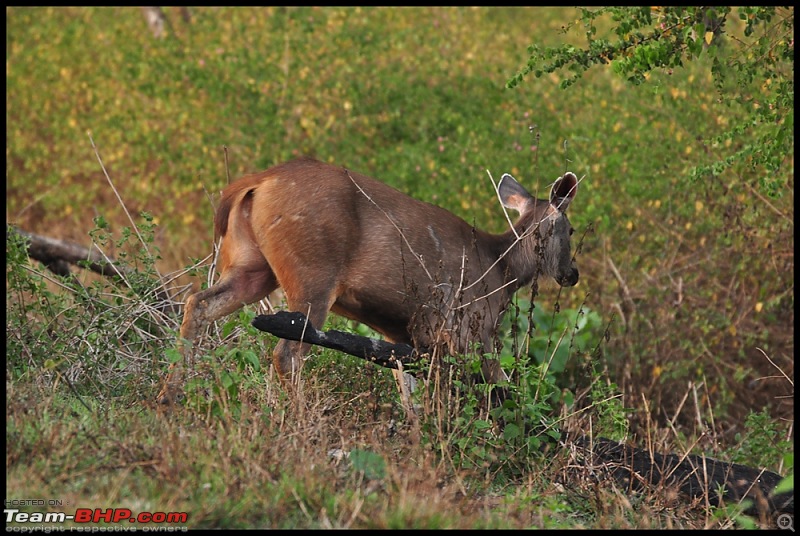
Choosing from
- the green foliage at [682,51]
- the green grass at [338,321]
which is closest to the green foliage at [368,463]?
the green grass at [338,321]

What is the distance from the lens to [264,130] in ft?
50.4

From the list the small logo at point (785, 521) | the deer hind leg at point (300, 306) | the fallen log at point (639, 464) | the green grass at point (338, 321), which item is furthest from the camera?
the deer hind leg at point (300, 306)

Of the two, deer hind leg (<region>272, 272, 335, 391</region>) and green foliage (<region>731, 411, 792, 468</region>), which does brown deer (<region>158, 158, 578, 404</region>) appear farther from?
green foliage (<region>731, 411, 792, 468</region>)

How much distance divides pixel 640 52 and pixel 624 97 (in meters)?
5.61

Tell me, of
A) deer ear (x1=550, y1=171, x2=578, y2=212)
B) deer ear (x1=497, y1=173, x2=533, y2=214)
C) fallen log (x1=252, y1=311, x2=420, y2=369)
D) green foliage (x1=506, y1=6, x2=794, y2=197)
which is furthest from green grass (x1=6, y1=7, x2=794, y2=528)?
green foliage (x1=506, y1=6, x2=794, y2=197)

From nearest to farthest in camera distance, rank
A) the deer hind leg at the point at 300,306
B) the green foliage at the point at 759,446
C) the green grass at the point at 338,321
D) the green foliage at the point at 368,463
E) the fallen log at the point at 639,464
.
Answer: the green grass at the point at 338,321, the green foliage at the point at 368,463, the fallen log at the point at 639,464, the deer hind leg at the point at 300,306, the green foliage at the point at 759,446

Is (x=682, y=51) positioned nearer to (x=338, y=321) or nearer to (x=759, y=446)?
(x=759, y=446)

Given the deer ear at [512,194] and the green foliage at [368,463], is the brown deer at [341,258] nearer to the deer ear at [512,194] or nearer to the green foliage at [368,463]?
the deer ear at [512,194]

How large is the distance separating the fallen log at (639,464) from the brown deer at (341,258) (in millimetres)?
357

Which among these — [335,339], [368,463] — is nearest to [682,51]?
[335,339]

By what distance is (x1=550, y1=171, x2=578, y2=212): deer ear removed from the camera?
841cm

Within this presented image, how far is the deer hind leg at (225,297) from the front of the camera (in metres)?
7.46

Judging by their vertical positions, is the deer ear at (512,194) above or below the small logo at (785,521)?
above

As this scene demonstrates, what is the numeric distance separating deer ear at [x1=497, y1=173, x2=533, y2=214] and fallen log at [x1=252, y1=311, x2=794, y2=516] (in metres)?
2.22
